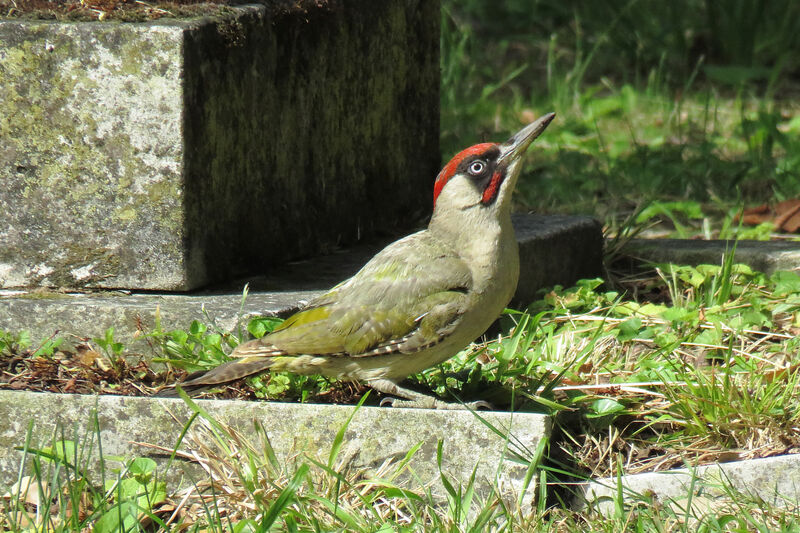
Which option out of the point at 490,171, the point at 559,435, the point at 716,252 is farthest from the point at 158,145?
the point at 716,252

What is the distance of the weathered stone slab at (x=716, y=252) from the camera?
199 inches

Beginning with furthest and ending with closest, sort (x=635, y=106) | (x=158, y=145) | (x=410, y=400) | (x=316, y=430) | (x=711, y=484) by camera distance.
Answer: (x=635, y=106), (x=158, y=145), (x=410, y=400), (x=316, y=430), (x=711, y=484)

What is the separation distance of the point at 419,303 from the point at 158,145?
1105 millimetres

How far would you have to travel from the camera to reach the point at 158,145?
3.90m

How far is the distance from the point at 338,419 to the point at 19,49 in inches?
70.2

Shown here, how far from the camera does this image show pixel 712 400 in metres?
3.46

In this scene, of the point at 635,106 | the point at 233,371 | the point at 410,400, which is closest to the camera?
the point at 233,371

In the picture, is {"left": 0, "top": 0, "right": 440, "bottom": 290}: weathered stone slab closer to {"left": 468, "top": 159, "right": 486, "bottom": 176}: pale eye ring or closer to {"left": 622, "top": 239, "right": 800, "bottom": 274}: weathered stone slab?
{"left": 468, "top": 159, "right": 486, "bottom": 176}: pale eye ring

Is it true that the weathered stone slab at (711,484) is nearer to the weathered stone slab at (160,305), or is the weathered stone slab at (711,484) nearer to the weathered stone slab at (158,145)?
the weathered stone slab at (160,305)

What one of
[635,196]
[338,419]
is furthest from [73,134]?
[635,196]

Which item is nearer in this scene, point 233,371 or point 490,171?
point 233,371

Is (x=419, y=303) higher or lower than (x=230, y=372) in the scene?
higher

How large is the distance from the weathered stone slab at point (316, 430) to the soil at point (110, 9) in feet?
4.57

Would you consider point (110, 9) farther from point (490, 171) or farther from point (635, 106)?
point (635, 106)
